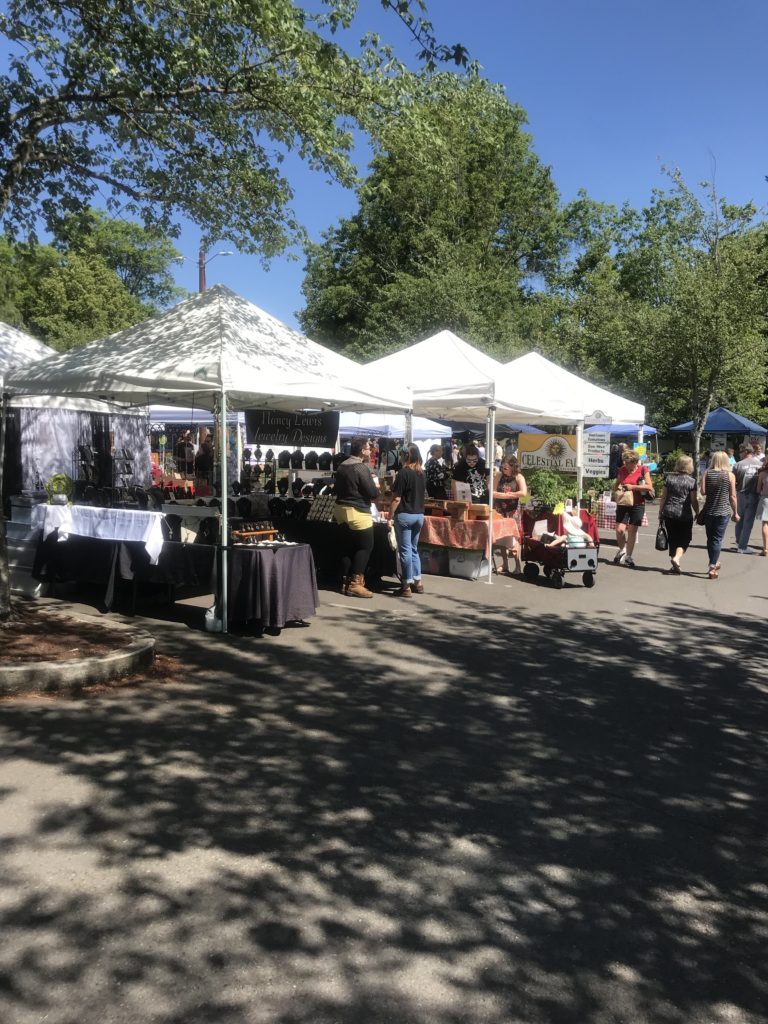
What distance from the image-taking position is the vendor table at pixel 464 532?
36.8ft

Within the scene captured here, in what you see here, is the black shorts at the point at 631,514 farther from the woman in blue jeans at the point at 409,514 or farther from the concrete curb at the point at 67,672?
the concrete curb at the point at 67,672

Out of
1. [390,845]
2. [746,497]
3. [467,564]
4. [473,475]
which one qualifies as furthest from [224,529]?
[746,497]

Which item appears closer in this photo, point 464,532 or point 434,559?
point 464,532

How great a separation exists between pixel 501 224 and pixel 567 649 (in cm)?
3686

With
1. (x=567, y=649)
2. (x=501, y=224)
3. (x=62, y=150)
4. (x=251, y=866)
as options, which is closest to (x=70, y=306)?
(x=501, y=224)

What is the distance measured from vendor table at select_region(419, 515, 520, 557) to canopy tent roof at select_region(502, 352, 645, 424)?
75.1 inches

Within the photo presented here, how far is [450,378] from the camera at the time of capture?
11.7 meters

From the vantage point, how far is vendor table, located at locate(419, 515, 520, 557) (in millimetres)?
11211

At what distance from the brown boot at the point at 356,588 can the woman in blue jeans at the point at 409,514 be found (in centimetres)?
51

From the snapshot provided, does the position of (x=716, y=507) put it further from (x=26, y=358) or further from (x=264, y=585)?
(x=26, y=358)

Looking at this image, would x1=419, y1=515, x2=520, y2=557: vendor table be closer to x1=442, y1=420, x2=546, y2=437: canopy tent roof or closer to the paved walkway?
the paved walkway

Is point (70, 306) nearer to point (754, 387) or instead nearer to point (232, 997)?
point (754, 387)

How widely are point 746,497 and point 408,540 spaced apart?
840 cm

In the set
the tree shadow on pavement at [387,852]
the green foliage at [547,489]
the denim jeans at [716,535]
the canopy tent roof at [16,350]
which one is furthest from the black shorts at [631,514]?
the canopy tent roof at [16,350]
